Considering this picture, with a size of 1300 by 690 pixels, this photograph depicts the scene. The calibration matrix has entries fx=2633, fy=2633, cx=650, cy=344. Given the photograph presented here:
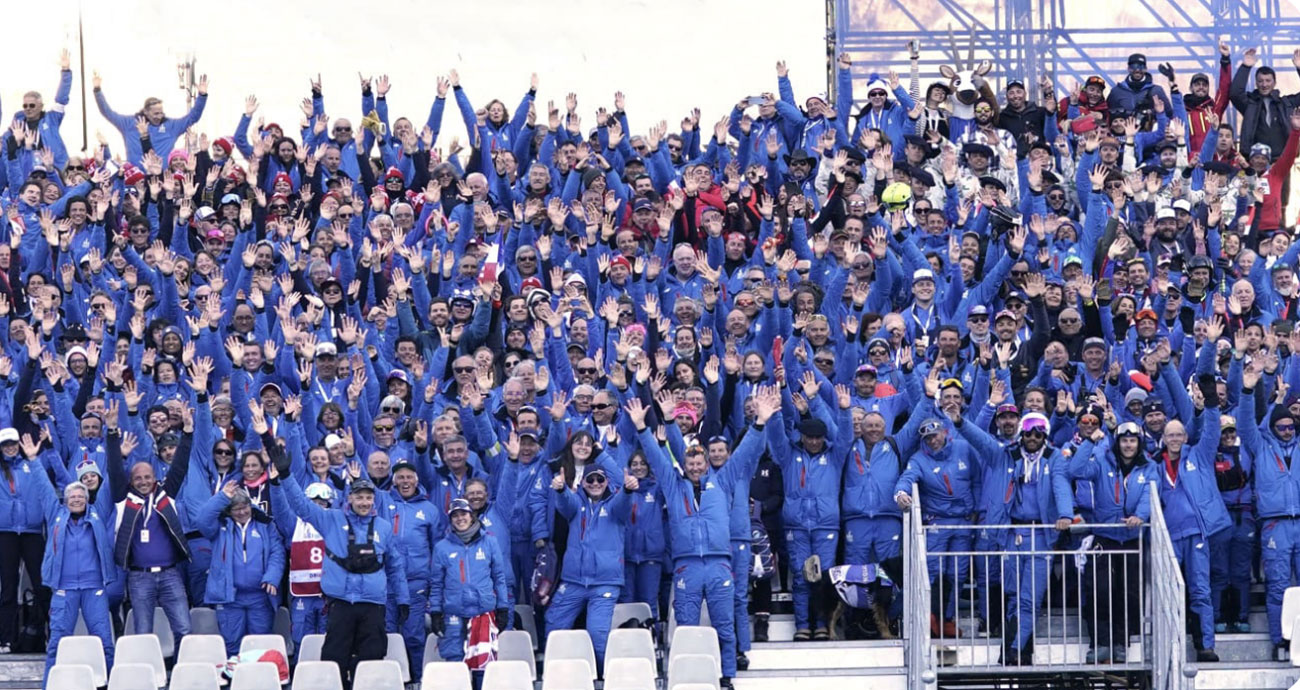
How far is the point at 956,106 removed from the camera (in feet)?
76.4

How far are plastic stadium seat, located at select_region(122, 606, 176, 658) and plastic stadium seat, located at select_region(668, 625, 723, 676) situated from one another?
10.8 ft

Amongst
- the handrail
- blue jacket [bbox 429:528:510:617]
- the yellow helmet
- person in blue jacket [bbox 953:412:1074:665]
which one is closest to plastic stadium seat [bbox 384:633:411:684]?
blue jacket [bbox 429:528:510:617]

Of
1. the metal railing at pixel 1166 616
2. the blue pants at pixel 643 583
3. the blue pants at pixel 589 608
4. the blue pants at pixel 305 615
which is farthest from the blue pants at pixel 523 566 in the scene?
the metal railing at pixel 1166 616

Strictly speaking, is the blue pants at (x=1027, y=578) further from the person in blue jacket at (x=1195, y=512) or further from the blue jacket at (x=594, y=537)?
the blue jacket at (x=594, y=537)

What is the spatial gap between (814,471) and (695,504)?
1027mm

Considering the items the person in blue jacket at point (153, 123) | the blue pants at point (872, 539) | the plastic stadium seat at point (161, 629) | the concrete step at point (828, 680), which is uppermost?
the person in blue jacket at point (153, 123)

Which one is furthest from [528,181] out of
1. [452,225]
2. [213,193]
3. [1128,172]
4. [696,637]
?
[696,637]

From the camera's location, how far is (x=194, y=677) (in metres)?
15.7

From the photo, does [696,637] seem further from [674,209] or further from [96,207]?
[96,207]

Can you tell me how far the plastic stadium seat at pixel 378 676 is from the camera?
15.8 meters

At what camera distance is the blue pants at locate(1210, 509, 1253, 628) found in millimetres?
16938

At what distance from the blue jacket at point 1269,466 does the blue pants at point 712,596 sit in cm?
326

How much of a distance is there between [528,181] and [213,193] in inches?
109

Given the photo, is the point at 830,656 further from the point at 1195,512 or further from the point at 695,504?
the point at 1195,512
